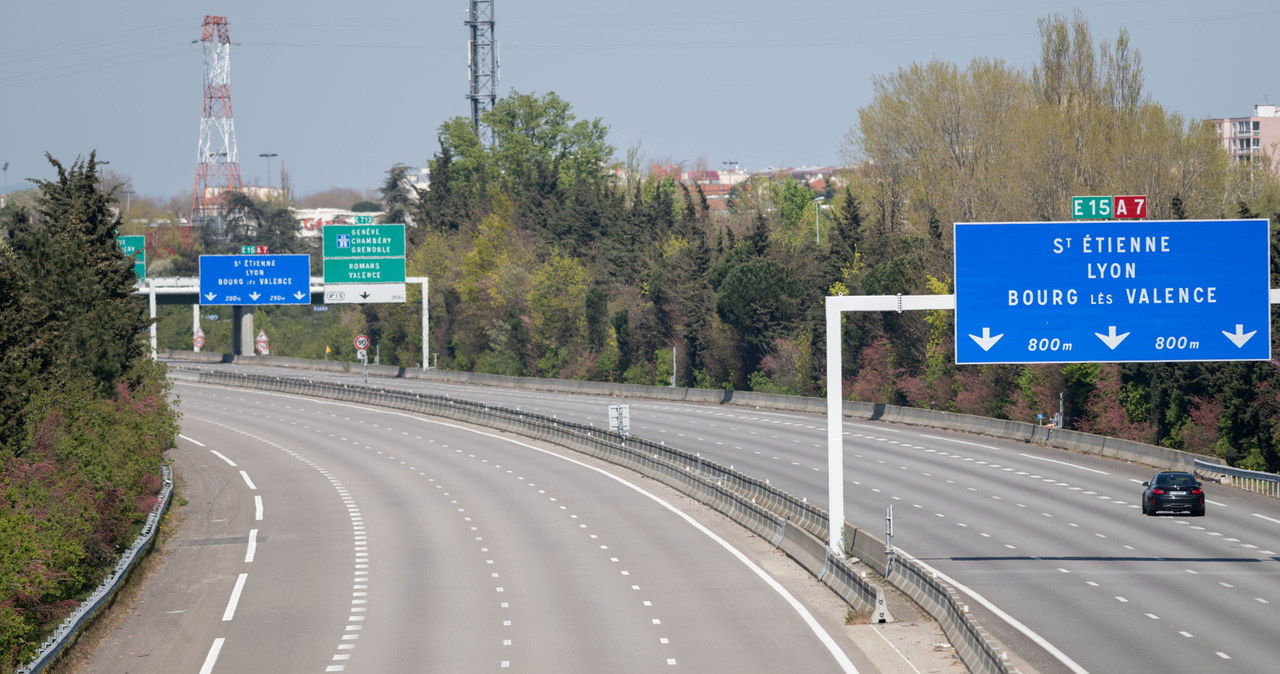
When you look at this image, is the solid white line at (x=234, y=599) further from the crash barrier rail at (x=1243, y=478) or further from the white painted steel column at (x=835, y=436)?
the crash barrier rail at (x=1243, y=478)

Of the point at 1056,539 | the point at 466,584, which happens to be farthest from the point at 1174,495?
the point at 466,584

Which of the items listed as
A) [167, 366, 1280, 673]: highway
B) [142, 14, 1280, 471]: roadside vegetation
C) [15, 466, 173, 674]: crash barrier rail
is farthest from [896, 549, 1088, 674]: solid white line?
[142, 14, 1280, 471]: roadside vegetation

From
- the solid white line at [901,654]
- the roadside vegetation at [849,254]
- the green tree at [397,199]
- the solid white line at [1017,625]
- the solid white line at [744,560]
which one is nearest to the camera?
the solid white line at [1017,625]

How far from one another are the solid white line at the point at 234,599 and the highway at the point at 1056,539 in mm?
14383

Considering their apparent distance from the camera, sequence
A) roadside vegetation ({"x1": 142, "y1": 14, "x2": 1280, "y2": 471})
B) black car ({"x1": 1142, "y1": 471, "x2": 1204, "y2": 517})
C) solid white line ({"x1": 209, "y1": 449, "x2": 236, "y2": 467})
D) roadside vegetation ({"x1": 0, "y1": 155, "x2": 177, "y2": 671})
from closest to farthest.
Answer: roadside vegetation ({"x1": 0, "y1": 155, "x2": 177, "y2": 671}) → black car ({"x1": 1142, "y1": 471, "x2": 1204, "y2": 517}) → solid white line ({"x1": 209, "y1": 449, "x2": 236, "y2": 467}) → roadside vegetation ({"x1": 142, "y1": 14, "x2": 1280, "y2": 471})

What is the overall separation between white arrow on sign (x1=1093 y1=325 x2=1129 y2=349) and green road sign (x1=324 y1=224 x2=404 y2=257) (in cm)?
6684

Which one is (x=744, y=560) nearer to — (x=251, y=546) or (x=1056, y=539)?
(x=1056, y=539)

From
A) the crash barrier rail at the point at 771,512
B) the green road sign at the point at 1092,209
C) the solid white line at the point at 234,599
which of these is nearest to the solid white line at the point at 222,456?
the crash barrier rail at the point at 771,512

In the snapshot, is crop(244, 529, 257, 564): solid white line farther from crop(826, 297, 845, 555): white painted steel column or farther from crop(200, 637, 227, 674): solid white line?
crop(826, 297, 845, 555): white painted steel column

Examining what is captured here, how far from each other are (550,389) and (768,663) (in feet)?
229

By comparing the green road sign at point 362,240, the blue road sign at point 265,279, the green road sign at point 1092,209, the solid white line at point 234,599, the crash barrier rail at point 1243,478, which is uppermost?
the green road sign at point 362,240

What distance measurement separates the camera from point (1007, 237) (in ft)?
107

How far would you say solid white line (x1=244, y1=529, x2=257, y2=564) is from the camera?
3800 centimetres

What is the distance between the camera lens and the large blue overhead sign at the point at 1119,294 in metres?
32.0
